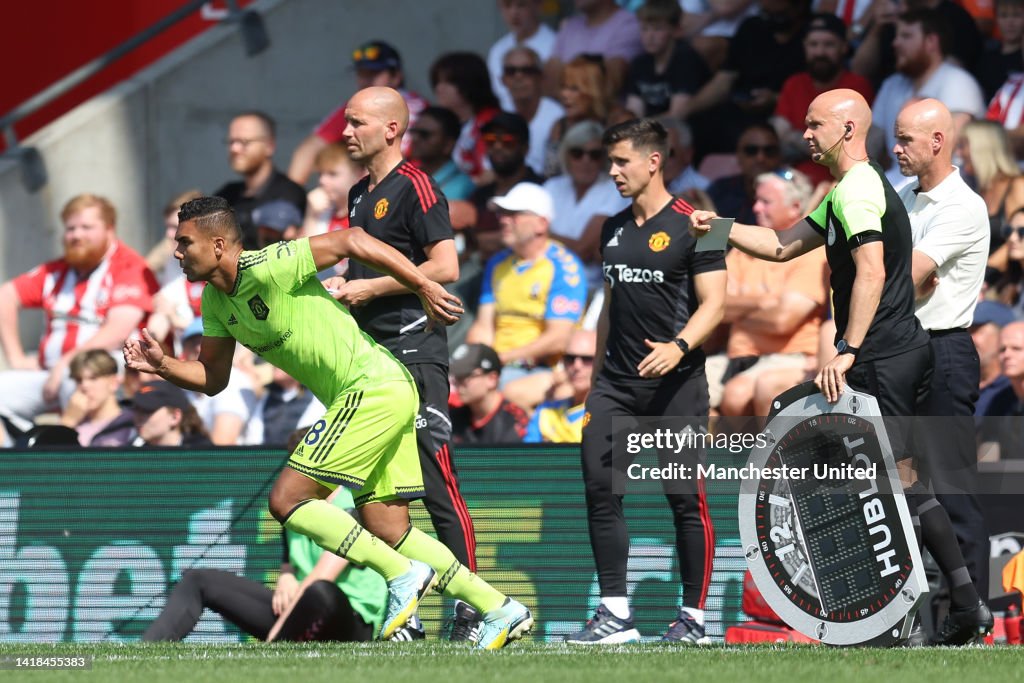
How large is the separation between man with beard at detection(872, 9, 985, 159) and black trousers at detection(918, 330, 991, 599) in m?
3.72

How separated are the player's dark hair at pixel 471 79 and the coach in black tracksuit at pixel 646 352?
514 cm

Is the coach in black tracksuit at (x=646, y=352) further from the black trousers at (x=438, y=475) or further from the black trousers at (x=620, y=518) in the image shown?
the black trousers at (x=438, y=475)

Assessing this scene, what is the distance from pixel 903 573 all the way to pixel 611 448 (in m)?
1.42

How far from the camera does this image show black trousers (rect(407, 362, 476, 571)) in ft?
24.5

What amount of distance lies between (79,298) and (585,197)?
350cm

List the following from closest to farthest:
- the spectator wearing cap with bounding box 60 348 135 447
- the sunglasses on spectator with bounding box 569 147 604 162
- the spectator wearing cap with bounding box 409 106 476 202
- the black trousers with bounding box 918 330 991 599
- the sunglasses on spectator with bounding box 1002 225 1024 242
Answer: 1. the black trousers with bounding box 918 330 991 599
2. the sunglasses on spectator with bounding box 1002 225 1024 242
3. the spectator wearing cap with bounding box 60 348 135 447
4. the sunglasses on spectator with bounding box 569 147 604 162
5. the spectator wearing cap with bounding box 409 106 476 202

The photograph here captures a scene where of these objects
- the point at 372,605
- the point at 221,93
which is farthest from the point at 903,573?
the point at 221,93

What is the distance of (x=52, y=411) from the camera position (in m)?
11.5

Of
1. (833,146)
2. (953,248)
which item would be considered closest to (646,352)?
(833,146)

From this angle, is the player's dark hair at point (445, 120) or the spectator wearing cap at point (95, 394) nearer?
the spectator wearing cap at point (95, 394)

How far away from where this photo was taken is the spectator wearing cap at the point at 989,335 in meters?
9.48

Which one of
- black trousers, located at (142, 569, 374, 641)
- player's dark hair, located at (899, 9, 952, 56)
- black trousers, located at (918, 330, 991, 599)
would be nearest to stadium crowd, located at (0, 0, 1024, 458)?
player's dark hair, located at (899, 9, 952, 56)

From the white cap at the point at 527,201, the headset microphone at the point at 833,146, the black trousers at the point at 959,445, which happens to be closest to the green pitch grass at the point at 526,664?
the black trousers at the point at 959,445

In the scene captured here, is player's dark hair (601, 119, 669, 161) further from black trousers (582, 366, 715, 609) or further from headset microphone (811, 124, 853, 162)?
black trousers (582, 366, 715, 609)
